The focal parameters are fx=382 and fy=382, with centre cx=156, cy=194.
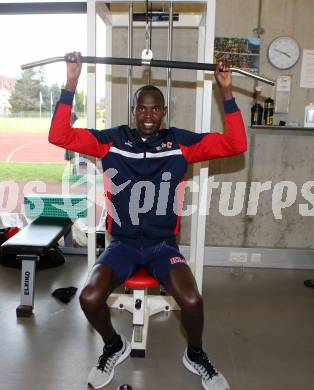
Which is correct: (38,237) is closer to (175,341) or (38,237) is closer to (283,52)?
(175,341)

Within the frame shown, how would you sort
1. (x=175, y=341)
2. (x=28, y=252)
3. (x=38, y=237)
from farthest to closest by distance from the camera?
(x=38, y=237), (x=28, y=252), (x=175, y=341)

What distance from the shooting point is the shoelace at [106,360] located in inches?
72.0

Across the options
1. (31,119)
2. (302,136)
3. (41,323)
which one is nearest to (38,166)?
(31,119)

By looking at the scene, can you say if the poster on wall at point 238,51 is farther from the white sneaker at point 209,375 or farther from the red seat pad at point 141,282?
the white sneaker at point 209,375

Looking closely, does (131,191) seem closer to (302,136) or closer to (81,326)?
(81,326)

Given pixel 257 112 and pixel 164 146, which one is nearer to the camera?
pixel 164 146

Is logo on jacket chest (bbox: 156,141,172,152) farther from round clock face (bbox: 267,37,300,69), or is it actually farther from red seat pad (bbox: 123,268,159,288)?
round clock face (bbox: 267,37,300,69)

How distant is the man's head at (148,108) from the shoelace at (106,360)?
1142 mm

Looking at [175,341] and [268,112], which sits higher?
[268,112]

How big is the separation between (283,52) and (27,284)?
2614mm

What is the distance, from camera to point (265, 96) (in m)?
3.16

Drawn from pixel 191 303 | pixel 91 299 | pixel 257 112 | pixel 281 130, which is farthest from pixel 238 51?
pixel 91 299

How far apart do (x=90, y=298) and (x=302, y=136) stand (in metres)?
2.38

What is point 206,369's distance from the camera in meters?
1.80
